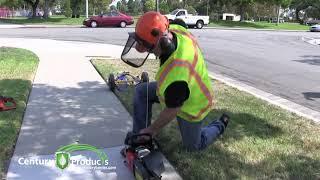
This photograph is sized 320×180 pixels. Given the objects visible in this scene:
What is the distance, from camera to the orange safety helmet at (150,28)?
13.0ft

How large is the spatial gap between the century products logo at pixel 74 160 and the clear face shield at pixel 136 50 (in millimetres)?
1055

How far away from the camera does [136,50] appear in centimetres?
429

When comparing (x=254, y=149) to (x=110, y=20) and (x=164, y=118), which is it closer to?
(x=164, y=118)

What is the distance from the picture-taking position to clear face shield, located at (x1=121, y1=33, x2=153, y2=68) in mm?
4074

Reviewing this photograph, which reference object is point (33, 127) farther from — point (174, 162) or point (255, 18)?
point (255, 18)

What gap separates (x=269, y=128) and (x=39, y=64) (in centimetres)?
732

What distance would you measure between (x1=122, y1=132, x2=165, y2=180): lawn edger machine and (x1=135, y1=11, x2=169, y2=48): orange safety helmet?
0.85 m

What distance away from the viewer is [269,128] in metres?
6.08

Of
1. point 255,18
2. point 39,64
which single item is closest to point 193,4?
point 255,18

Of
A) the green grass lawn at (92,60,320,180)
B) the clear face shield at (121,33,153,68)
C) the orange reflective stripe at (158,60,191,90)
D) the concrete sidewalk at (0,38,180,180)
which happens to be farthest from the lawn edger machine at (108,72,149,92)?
the orange reflective stripe at (158,60,191,90)

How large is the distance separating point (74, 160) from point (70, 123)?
4.75 feet

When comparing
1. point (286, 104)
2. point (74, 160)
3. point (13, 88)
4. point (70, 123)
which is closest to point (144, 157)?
point (74, 160)

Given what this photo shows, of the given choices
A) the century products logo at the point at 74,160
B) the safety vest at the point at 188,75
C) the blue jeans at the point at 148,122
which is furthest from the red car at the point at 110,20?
the safety vest at the point at 188,75

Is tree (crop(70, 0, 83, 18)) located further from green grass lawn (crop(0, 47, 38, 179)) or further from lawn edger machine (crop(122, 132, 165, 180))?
lawn edger machine (crop(122, 132, 165, 180))
